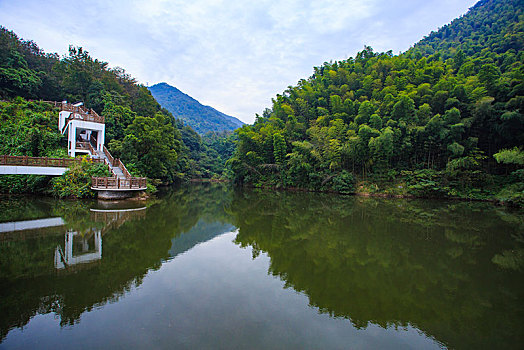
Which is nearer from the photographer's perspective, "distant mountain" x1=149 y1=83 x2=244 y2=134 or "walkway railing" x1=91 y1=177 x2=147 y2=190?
"walkway railing" x1=91 y1=177 x2=147 y2=190

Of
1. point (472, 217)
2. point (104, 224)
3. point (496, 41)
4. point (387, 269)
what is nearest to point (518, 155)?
point (472, 217)

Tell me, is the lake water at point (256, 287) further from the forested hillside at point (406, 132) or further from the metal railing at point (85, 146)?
the forested hillside at point (406, 132)

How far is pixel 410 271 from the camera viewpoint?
15.6 feet

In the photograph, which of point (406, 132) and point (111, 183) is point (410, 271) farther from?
point (406, 132)

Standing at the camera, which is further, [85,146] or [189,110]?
[189,110]

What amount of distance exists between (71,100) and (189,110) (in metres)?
92.6

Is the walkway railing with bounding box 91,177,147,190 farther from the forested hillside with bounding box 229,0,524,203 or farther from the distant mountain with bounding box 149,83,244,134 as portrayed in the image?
the distant mountain with bounding box 149,83,244,134

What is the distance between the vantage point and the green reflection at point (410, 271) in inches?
126

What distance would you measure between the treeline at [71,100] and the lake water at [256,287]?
8546mm

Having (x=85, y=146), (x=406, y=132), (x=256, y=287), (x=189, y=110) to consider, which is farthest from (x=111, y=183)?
(x=189, y=110)

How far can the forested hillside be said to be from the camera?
15.6 m

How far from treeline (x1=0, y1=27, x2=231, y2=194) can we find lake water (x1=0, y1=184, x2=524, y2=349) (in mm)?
8546

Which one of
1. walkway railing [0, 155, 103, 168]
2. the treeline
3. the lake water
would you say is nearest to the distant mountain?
the treeline

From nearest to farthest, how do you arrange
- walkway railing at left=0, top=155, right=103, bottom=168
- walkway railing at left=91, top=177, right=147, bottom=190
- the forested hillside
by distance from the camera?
walkway railing at left=0, top=155, right=103, bottom=168 < walkway railing at left=91, top=177, right=147, bottom=190 < the forested hillside
